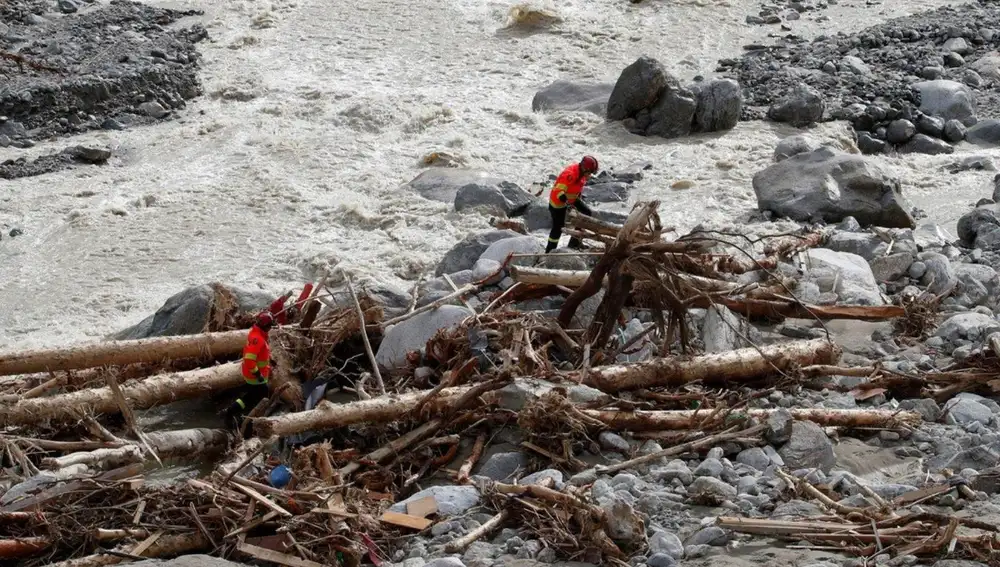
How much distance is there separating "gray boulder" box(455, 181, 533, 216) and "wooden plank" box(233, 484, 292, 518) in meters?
6.32

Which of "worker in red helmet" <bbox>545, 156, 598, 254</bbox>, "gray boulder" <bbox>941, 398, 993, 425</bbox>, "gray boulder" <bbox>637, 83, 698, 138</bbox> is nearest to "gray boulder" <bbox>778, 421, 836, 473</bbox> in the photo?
"gray boulder" <bbox>941, 398, 993, 425</bbox>

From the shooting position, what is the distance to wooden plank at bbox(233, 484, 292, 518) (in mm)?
5973

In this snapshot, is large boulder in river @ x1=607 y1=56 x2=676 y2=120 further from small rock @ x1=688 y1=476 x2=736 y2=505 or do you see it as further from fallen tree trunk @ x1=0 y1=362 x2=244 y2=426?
small rock @ x1=688 y1=476 x2=736 y2=505

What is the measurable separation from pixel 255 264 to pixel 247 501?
221 inches

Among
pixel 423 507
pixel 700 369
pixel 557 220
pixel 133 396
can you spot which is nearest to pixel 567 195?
pixel 557 220

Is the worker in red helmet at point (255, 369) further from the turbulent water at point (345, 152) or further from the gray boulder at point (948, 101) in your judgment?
the gray boulder at point (948, 101)

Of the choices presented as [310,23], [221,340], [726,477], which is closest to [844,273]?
[726,477]

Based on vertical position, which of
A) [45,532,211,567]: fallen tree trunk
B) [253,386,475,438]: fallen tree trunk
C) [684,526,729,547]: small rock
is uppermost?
[684,526,729,547]: small rock

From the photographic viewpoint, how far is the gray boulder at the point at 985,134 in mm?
14297

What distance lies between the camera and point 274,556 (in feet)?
19.0

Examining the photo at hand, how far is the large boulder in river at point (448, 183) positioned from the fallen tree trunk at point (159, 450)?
495 cm

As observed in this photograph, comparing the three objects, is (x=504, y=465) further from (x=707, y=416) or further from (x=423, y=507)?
(x=707, y=416)

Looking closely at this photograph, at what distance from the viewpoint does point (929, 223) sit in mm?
11781

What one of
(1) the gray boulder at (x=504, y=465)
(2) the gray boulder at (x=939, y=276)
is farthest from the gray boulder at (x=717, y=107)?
(1) the gray boulder at (x=504, y=465)
